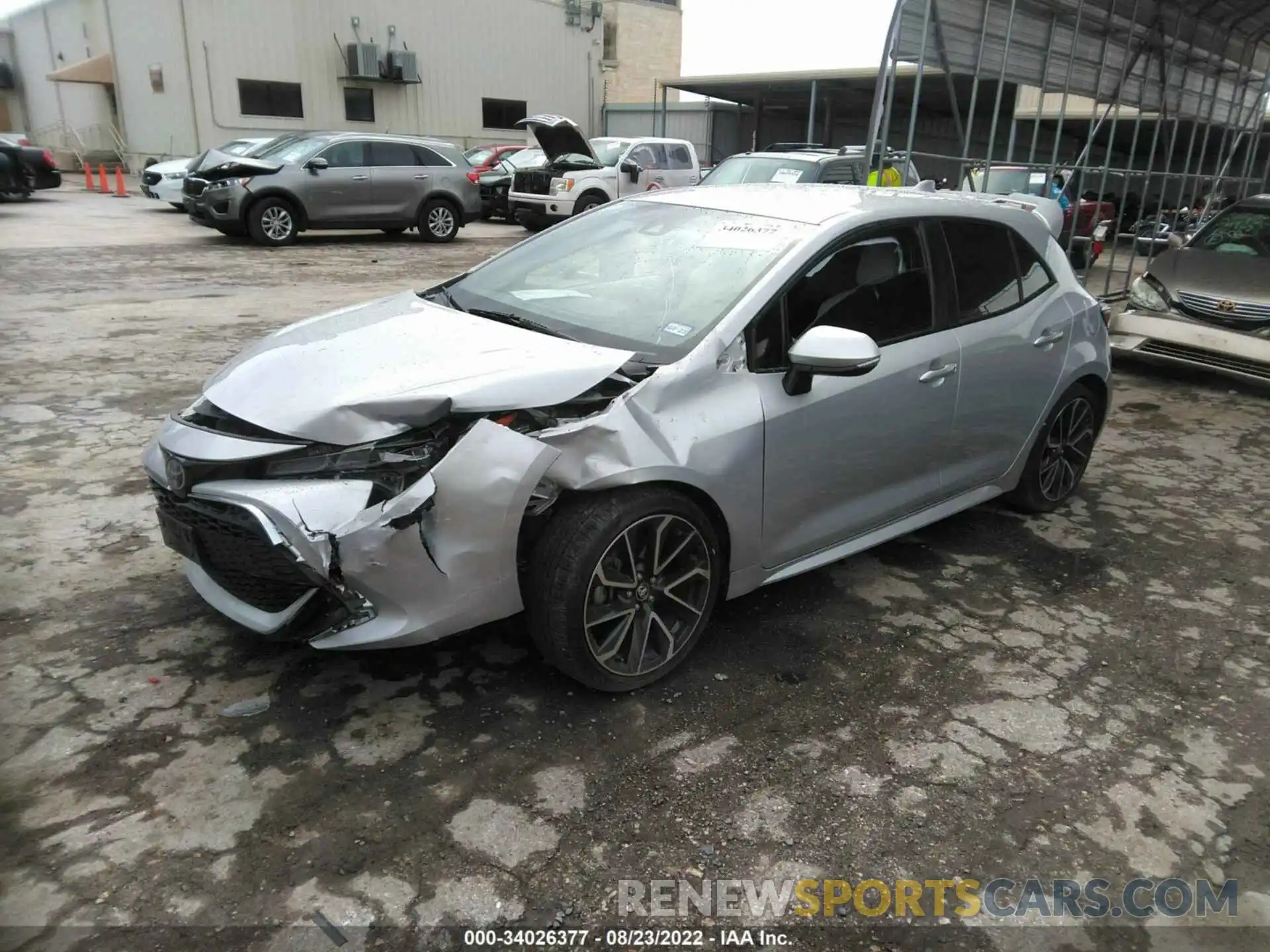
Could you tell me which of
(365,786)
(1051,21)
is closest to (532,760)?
(365,786)

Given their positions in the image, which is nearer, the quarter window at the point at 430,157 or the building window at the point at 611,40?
the quarter window at the point at 430,157

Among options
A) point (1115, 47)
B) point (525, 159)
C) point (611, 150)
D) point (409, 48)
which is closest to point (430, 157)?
point (611, 150)

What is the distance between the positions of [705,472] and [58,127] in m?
37.1

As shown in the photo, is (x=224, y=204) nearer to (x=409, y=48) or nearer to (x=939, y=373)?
(x=939, y=373)

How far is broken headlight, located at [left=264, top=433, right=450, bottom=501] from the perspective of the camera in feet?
8.86

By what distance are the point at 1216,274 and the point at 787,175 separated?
4.84 meters

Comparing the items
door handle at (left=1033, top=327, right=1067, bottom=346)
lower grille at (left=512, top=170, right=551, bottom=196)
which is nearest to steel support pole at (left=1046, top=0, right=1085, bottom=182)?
door handle at (left=1033, top=327, right=1067, bottom=346)

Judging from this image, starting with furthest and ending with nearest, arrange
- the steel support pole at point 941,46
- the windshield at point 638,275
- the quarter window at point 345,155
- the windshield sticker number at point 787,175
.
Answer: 1. the quarter window at point 345,155
2. the windshield sticker number at point 787,175
3. the steel support pole at point 941,46
4. the windshield at point 638,275

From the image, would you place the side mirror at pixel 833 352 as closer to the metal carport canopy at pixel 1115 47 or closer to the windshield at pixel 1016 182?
the metal carport canopy at pixel 1115 47

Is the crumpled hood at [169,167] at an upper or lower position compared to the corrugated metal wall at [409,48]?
lower

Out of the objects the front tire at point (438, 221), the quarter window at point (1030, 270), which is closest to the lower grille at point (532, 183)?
the front tire at point (438, 221)

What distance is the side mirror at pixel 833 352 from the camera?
3.02 meters

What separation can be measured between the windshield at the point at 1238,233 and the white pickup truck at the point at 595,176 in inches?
365

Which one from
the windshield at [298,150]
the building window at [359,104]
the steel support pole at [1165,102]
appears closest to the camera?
the steel support pole at [1165,102]
